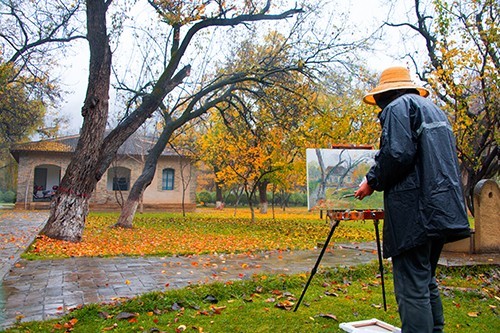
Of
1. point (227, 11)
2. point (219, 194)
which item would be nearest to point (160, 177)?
point (219, 194)

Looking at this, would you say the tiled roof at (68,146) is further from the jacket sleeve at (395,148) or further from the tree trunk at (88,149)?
the jacket sleeve at (395,148)

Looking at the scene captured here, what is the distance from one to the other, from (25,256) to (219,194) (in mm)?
25858

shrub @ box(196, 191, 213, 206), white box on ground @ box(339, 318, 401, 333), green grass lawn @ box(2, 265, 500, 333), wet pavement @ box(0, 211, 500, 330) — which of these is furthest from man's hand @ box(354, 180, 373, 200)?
shrub @ box(196, 191, 213, 206)

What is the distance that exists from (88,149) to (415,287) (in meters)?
8.71

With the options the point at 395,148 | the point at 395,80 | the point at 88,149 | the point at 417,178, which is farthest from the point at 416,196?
the point at 88,149

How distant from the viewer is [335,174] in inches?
278

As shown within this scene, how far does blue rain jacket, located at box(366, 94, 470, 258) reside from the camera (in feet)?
7.87

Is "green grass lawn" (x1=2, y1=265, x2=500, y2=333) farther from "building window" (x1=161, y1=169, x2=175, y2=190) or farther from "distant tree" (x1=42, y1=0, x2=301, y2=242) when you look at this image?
"building window" (x1=161, y1=169, x2=175, y2=190)

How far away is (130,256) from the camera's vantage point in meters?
7.60

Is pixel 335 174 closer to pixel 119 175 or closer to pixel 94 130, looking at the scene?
pixel 94 130

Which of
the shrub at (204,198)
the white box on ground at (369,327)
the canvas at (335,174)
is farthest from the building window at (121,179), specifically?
the white box on ground at (369,327)

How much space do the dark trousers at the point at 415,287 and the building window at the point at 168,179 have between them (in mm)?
24229

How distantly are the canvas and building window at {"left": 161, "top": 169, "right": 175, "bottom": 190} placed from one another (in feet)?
64.7

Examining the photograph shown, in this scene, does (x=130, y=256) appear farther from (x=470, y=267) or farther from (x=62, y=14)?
(x=62, y=14)
